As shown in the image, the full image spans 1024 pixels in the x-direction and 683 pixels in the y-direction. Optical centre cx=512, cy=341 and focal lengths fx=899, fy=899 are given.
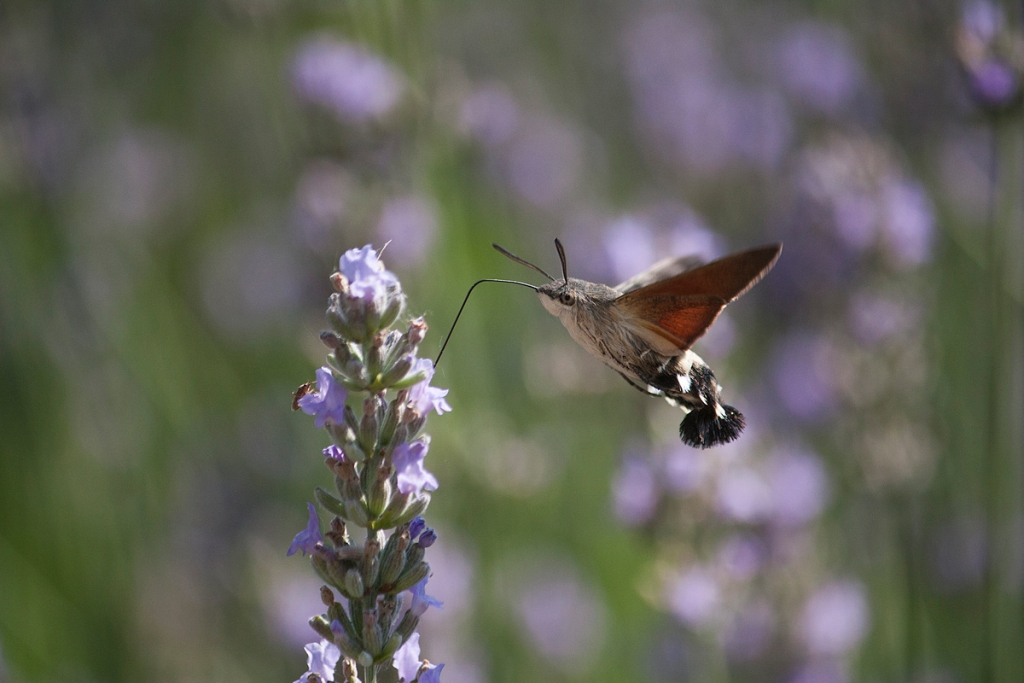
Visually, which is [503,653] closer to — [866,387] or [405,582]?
[866,387]

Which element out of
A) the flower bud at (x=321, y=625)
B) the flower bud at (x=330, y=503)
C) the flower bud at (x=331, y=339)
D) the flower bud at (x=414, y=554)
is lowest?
the flower bud at (x=321, y=625)

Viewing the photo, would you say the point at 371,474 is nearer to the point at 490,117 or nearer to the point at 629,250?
the point at 629,250

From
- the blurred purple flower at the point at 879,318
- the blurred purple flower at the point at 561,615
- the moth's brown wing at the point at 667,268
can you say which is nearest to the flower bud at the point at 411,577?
the moth's brown wing at the point at 667,268

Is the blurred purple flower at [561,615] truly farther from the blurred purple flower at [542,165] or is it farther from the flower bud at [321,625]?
the flower bud at [321,625]

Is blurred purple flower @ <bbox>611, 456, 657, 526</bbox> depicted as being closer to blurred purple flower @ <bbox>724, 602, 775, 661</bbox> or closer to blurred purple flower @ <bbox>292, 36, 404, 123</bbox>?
blurred purple flower @ <bbox>724, 602, 775, 661</bbox>

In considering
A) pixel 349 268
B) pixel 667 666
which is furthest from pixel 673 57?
pixel 349 268

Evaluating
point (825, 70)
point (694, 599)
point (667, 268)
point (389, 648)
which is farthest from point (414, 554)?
point (825, 70)
